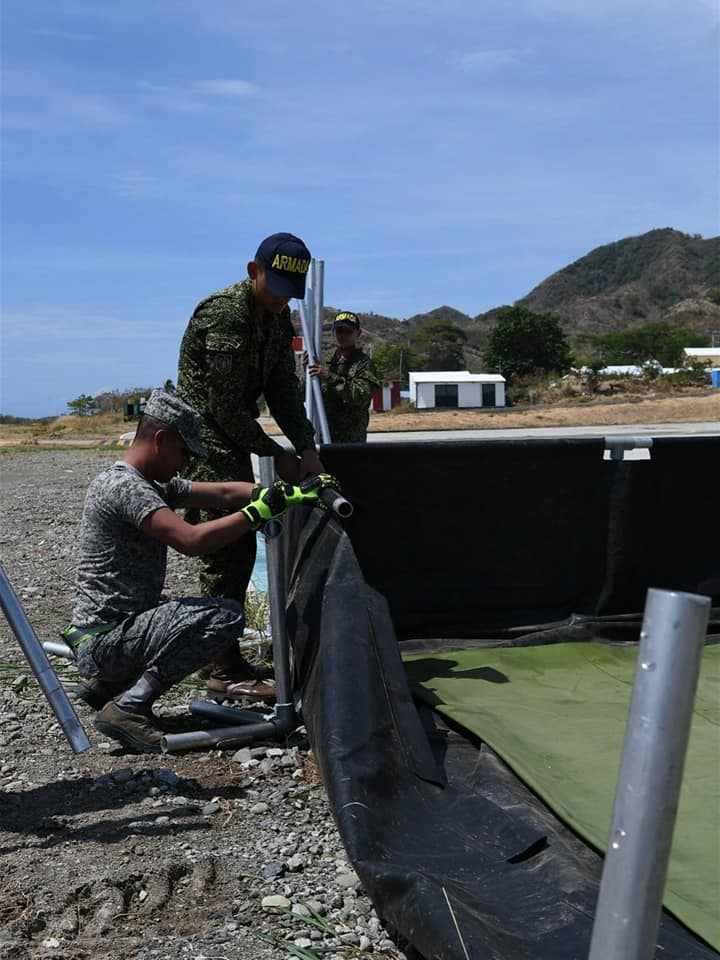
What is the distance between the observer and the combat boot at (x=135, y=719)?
12.5ft

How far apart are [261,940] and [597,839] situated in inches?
35.0

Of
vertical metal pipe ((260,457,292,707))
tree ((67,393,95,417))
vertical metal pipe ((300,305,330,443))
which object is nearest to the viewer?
vertical metal pipe ((260,457,292,707))

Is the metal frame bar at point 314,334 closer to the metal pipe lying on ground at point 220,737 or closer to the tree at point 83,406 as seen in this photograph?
the metal pipe lying on ground at point 220,737

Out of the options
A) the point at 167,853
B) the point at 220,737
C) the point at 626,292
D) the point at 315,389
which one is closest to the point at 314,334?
the point at 315,389

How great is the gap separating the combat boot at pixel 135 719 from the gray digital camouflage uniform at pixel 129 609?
53 mm

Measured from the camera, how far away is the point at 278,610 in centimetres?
396

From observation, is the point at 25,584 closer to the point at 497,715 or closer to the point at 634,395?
the point at 497,715

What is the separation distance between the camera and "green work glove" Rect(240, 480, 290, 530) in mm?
3615

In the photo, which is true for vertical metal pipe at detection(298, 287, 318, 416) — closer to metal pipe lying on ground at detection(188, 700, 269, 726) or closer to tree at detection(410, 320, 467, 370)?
metal pipe lying on ground at detection(188, 700, 269, 726)

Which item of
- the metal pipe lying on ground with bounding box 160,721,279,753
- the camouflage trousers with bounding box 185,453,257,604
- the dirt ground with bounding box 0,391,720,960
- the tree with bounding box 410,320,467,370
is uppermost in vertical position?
the tree with bounding box 410,320,467,370

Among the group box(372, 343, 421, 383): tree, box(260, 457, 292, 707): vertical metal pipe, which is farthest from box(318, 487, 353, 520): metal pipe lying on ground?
box(372, 343, 421, 383): tree

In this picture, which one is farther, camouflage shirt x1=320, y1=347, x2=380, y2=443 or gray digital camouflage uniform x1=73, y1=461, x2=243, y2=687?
camouflage shirt x1=320, y1=347, x2=380, y2=443

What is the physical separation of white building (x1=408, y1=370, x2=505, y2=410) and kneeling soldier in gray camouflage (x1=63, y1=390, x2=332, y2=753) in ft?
155

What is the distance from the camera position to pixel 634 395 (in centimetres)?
3906
